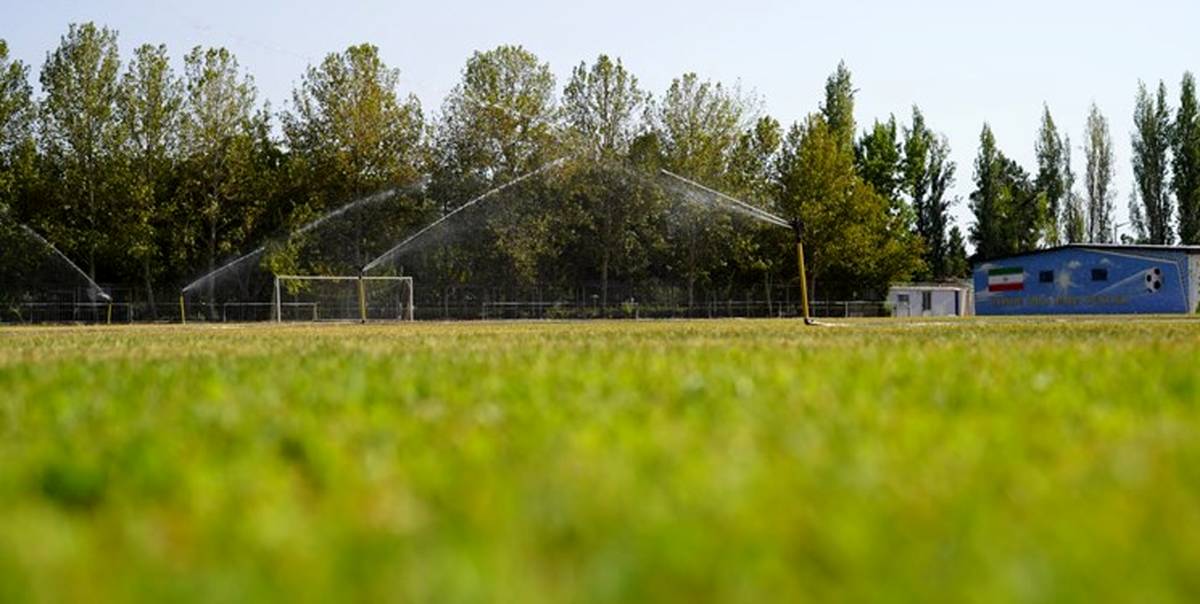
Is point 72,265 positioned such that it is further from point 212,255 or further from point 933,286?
point 933,286

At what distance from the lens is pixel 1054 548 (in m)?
2.05

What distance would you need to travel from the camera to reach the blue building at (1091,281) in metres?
51.0

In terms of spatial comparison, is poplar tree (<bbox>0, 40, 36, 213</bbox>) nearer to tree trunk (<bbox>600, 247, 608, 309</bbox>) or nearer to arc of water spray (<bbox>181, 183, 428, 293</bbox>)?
arc of water spray (<bbox>181, 183, 428, 293</bbox>)

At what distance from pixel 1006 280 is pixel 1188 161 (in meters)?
20.2

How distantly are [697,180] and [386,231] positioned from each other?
14.4m

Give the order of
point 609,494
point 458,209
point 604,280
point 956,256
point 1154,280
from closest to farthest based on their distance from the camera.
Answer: point 609,494
point 1154,280
point 458,209
point 604,280
point 956,256

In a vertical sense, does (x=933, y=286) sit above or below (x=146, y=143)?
below

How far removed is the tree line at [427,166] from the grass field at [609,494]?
4928 centimetres

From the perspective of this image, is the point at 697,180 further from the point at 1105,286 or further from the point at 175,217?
the point at 175,217

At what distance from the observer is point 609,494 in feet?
8.34

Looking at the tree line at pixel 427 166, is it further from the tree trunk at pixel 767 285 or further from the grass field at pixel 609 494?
the grass field at pixel 609 494

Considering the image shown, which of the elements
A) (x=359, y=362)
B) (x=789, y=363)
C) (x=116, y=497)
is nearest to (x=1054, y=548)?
(x=116, y=497)

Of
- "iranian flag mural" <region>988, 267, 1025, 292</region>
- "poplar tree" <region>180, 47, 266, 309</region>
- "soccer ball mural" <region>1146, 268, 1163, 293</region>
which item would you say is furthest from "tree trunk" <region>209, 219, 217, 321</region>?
"soccer ball mural" <region>1146, 268, 1163, 293</region>

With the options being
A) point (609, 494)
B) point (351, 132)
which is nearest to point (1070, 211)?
point (351, 132)
